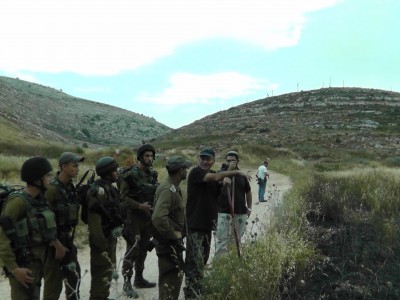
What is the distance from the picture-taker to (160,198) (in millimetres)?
4477

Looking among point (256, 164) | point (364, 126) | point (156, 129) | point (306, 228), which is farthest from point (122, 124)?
point (306, 228)

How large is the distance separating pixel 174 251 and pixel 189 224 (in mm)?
678

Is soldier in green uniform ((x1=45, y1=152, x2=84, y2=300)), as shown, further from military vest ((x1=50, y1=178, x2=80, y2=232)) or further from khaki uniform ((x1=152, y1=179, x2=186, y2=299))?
khaki uniform ((x1=152, y1=179, x2=186, y2=299))

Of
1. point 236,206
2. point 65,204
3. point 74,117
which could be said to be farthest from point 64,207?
point 74,117

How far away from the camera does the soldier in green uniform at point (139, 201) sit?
5660 mm

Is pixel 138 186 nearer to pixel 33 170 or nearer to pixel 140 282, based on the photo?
pixel 140 282

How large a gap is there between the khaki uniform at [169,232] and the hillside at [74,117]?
64.5m

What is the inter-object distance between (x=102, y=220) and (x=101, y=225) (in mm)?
79

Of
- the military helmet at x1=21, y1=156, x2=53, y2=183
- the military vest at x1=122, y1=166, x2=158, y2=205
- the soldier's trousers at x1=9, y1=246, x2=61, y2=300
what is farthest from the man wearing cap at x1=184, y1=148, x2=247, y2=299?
the military helmet at x1=21, y1=156, x2=53, y2=183

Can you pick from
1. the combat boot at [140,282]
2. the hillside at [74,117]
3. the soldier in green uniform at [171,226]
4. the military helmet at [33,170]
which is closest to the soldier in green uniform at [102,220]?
the soldier in green uniform at [171,226]

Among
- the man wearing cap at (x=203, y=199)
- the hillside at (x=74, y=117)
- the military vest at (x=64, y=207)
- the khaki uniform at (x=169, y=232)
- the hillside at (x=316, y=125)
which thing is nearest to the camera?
the military vest at (x=64, y=207)

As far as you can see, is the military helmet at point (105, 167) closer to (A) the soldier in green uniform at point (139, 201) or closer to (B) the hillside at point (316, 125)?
(A) the soldier in green uniform at point (139, 201)

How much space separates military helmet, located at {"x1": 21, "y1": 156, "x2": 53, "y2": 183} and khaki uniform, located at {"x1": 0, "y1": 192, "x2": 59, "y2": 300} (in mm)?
146

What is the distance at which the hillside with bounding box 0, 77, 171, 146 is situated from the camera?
81356 mm
